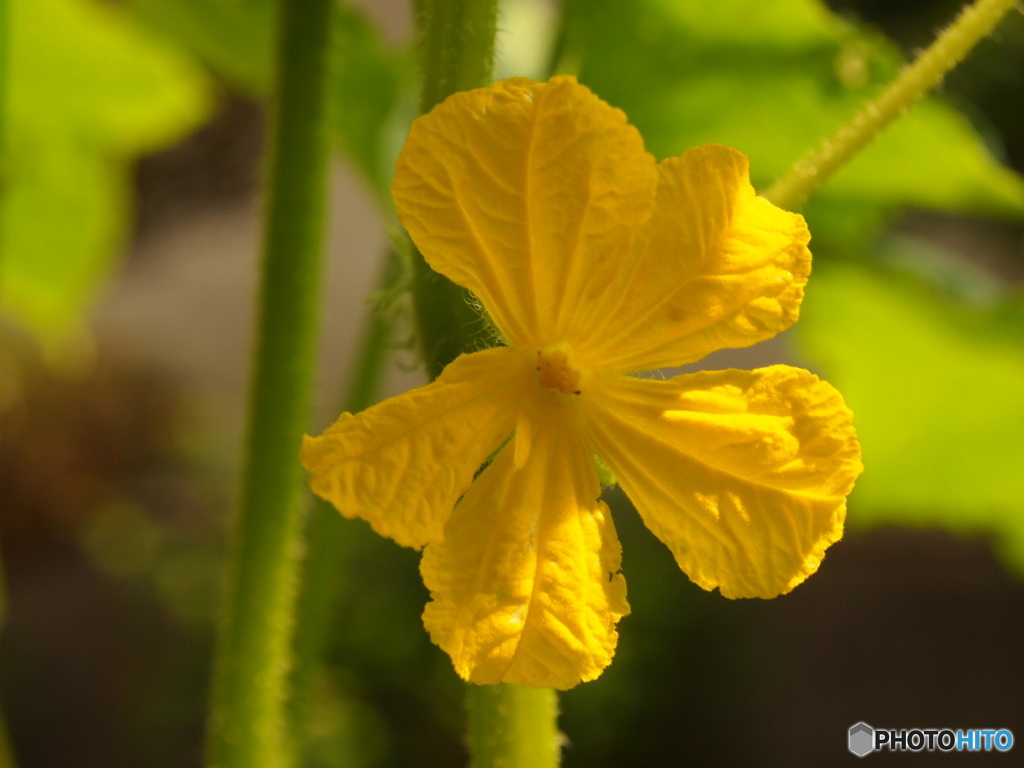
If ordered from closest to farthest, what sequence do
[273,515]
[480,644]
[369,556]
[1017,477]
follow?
1. [480,644]
2. [273,515]
3. [1017,477]
4. [369,556]

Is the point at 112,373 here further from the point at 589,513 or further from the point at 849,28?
the point at 589,513

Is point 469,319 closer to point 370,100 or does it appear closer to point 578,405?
point 578,405

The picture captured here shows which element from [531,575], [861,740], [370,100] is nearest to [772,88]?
[370,100]

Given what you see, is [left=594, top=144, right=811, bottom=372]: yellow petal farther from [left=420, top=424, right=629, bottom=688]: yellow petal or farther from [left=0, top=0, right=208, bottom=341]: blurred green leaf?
[left=0, top=0, right=208, bottom=341]: blurred green leaf

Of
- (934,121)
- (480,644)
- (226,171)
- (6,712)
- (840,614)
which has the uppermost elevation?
(226,171)

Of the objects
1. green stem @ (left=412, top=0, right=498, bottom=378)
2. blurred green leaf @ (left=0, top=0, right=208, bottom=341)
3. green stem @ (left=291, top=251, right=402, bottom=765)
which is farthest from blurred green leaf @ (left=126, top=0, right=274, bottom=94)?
green stem @ (left=412, top=0, right=498, bottom=378)

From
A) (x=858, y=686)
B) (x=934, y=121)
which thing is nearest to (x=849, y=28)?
(x=934, y=121)
